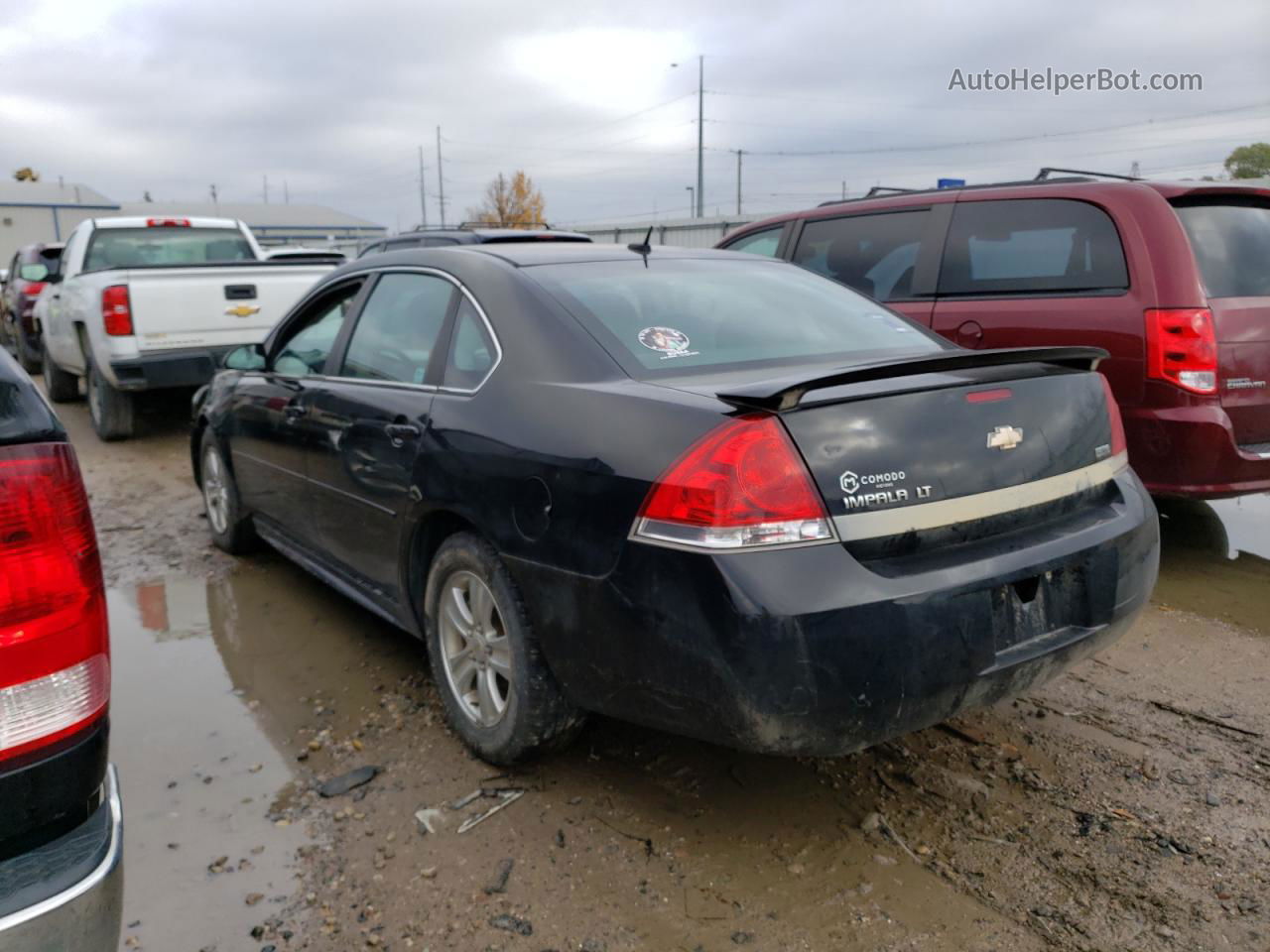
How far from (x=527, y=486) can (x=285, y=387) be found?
82.5 inches

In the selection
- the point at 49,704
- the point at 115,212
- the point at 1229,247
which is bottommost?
the point at 49,704

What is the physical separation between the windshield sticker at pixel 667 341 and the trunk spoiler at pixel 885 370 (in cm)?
33

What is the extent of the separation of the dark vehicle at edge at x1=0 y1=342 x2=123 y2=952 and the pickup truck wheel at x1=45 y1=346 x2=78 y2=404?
11197 millimetres

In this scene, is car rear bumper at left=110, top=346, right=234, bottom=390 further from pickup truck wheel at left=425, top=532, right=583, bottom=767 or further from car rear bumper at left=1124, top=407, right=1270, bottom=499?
car rear bumper at left=1124, top=407, right=1270, bottom=499

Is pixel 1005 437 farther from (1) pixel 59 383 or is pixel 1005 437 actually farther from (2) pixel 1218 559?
(1) pixel 59 383

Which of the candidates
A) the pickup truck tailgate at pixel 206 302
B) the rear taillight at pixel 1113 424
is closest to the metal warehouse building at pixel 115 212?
the pickup truck tailgate at pixel 206 302

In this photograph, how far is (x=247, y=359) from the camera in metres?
4.87

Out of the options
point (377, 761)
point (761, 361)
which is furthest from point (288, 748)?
point (761, 361)

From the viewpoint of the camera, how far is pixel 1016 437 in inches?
105

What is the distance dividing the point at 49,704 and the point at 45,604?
0.16 meters

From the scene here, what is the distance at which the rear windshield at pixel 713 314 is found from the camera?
10.0ft

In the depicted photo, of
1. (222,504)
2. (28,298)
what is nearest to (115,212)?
(28,298)

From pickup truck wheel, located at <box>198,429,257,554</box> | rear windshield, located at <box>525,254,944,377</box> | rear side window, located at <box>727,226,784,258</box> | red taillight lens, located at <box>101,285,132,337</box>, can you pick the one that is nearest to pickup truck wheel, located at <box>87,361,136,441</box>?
red taillight lens, located at <box>101,285,132,337</box>

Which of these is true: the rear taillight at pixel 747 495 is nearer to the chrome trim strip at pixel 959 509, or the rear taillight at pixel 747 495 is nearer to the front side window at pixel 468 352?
the chrome trim strip at pixel 959 509
